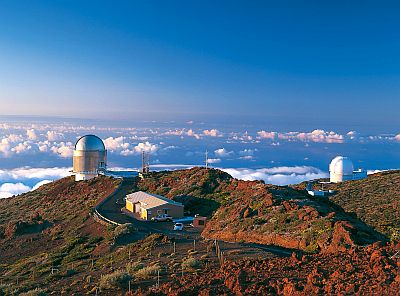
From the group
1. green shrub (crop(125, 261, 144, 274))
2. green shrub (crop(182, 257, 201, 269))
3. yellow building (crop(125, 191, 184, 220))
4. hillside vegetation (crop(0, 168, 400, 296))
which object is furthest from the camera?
yellow building (crop(125, 191, 184, 220))

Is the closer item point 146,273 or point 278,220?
point 146,273

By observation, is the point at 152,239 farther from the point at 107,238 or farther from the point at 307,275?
Result: the point at 307,275

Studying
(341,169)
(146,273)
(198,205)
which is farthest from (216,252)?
(341,169)

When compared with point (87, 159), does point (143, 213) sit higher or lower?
lower

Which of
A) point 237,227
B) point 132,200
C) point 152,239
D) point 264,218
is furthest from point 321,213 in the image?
point 132,200

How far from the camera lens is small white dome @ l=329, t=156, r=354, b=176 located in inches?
2491

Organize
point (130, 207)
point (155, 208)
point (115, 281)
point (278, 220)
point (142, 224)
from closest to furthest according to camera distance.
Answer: point (115, 281) < point (278, 220) < point (142, 224) < point (155, 208) < point (130, 207)

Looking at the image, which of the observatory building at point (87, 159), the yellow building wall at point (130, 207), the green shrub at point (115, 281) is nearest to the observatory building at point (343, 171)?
the observatory building at point (87, 159)

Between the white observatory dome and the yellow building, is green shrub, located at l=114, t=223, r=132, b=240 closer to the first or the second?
the yellow building

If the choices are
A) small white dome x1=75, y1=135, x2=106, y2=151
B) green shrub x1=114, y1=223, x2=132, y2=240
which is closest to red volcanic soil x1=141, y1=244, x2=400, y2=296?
green shrub x1=114, y1=223, x2=132, y2=240

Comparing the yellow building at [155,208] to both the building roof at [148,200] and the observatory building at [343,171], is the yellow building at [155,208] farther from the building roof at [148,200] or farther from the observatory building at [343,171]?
the observatory building at [343,171]

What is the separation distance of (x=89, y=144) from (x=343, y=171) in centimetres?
3772

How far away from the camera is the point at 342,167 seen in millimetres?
63312

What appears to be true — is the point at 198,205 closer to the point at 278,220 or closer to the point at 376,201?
the point at 278,220
